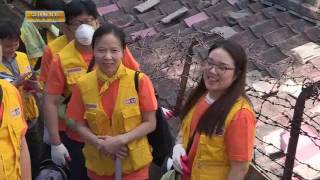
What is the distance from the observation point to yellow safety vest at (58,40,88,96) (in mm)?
3254

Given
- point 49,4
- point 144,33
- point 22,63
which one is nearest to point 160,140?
point 22,63

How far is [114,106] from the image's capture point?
2961 mm

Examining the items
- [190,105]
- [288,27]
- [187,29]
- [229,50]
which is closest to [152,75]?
[187,29]

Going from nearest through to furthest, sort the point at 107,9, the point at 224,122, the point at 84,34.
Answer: the point at 224,122, the point at 84,34, the point at 107,9

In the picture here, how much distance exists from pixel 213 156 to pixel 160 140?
2.55ft

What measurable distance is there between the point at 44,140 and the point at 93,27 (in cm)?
102

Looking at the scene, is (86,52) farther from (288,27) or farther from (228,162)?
(288,27)

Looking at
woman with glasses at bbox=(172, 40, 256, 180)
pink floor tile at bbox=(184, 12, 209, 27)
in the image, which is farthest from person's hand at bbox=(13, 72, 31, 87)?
pink floor tile at bbox=(184, 12, 209, 27)

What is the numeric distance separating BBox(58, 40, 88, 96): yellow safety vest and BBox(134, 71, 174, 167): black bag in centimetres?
58

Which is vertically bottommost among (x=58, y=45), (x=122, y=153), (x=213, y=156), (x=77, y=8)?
(x=122, y=153)

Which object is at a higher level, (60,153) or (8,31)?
(8,31)

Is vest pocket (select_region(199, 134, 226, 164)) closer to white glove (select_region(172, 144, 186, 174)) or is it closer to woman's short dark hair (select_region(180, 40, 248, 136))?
woman's short dark hair (select_region(180, 40, 248, 136))

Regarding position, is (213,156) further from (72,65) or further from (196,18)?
(196,18)

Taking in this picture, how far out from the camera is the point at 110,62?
2.89m
